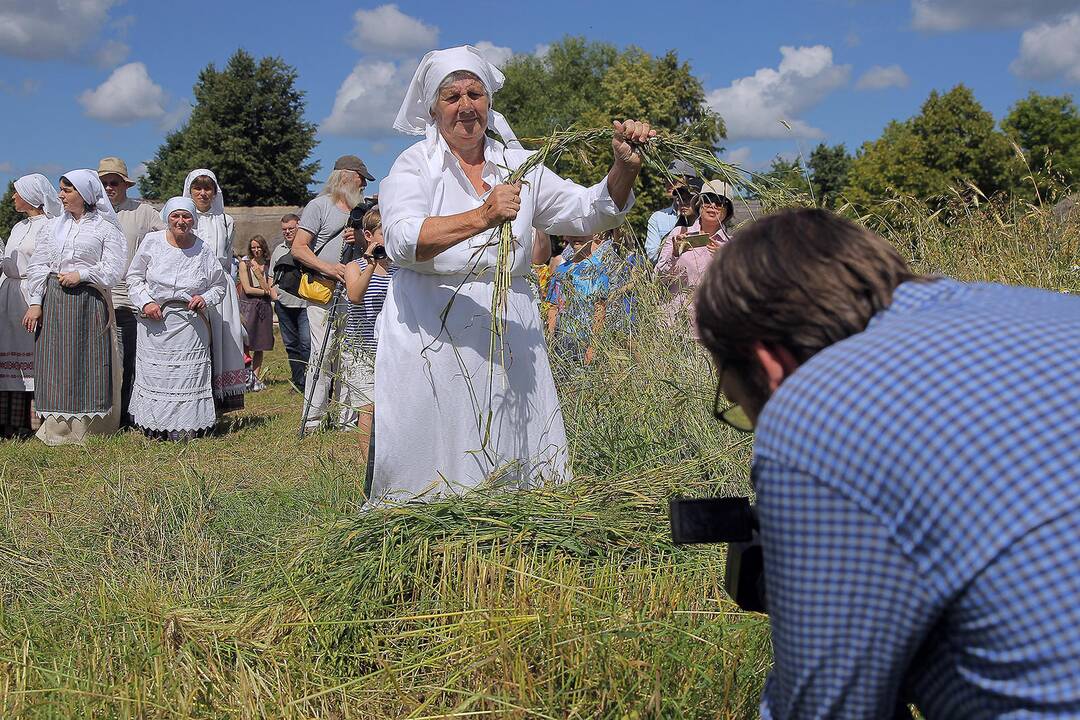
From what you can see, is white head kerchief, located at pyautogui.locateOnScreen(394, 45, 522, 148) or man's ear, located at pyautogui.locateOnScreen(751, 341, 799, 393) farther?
white head kerchief, located at pyautogui.locateOnScreen(394, 45, 522, 148)

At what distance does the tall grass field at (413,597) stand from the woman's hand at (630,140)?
39.4 inches

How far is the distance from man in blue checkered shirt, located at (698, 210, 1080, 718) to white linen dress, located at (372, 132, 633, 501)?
2230 mm

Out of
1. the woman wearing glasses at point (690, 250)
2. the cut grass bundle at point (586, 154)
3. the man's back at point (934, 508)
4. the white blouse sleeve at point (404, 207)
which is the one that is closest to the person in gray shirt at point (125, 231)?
the woman wearing glasses at point (690, 250)

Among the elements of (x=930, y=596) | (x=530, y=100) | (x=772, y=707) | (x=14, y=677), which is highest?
(x=530, y=100)

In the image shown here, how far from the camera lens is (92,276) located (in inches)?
284

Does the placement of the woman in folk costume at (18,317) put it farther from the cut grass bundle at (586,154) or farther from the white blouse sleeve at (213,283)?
the cut grass bundle at (586,154)

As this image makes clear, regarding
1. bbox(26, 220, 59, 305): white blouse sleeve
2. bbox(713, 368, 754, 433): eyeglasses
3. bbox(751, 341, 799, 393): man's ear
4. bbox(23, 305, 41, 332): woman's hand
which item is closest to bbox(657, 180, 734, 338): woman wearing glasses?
bbox(713, 368, 754, 433): eyeglasses

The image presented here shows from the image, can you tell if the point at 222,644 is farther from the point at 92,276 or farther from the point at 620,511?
the point at 92,276

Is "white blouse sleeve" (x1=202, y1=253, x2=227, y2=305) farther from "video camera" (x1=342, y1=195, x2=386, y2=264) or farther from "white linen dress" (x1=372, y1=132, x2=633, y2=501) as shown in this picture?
"white linen dress" (x1=372, y1=132, x2=633, y2=501)

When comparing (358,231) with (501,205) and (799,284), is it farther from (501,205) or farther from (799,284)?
(799,284)

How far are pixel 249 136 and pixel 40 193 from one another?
3970 cm

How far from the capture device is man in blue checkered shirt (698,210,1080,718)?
45.4 inches

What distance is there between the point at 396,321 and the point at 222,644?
139 cm

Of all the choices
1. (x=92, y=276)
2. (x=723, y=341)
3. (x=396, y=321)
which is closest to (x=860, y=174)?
(x=92, y=276)
